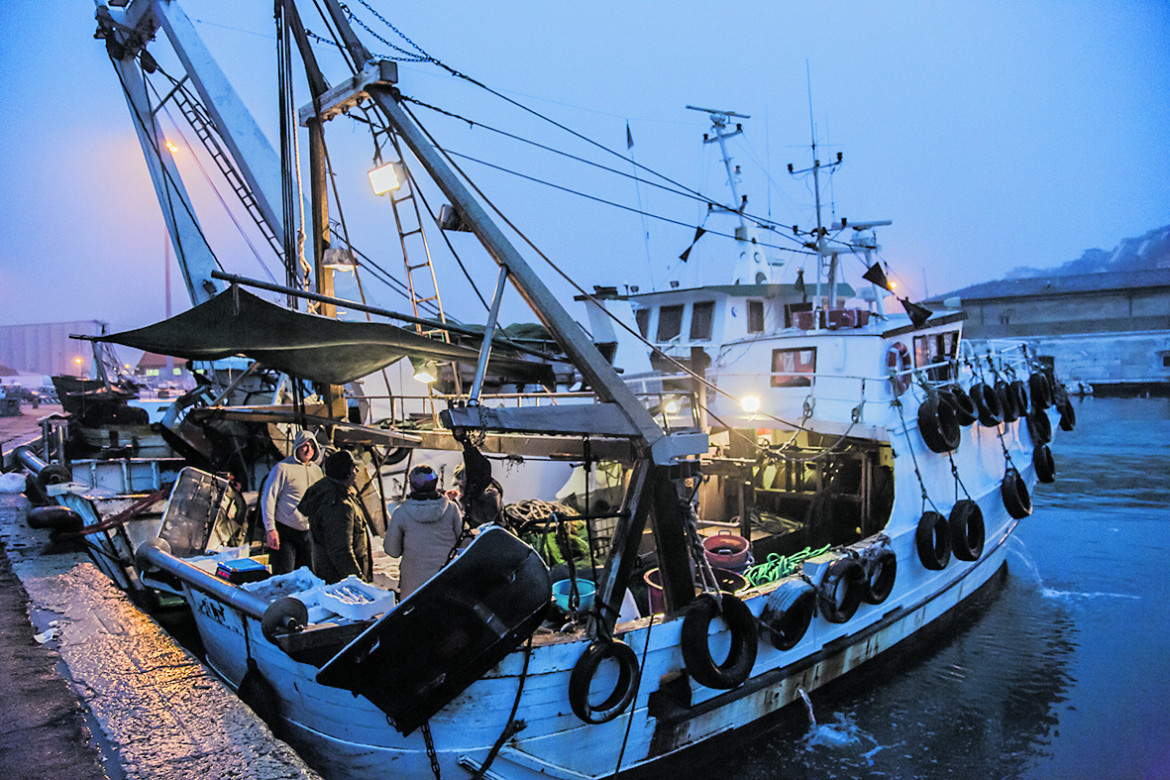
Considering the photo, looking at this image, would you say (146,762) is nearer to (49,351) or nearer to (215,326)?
(215,326)

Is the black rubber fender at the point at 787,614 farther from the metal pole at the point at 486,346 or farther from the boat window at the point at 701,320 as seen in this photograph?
the boat window at the point at 701,320

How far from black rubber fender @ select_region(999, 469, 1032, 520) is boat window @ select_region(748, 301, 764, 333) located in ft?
18.4

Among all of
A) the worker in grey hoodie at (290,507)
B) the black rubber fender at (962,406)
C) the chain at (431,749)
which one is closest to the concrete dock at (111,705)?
the chain at (431,749)

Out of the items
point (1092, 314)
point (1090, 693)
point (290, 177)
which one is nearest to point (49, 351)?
point (290, 177)

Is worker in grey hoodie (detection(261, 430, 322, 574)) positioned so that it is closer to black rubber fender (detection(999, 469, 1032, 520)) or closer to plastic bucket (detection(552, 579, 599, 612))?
plastic bucket (detection(552, 579, 599, 612))

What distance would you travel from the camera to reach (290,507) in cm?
675

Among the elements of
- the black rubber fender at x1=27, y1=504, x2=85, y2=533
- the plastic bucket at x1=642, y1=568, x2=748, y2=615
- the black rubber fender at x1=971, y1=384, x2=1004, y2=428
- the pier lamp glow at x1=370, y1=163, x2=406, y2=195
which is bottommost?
the plastic bucket at x1=642, y1=568, x2=748, y2=615

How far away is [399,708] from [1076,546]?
56.9 ft

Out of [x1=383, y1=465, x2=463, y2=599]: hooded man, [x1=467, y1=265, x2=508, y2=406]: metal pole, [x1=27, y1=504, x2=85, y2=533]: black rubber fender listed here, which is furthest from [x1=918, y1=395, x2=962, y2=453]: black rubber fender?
[x1=27, y1=504, x2=85, y2=533]: black rubber fender

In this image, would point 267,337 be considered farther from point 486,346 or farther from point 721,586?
point 721,586

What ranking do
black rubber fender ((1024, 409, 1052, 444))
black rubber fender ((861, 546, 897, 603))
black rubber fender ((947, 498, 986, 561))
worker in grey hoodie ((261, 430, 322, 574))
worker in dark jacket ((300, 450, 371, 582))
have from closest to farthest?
worker in dark jacket ((300, 450, 371, 582)), worker in grey hoodie ((261, 430, 322, 574)), black rubber fender ((861, 546, 897, 603)), black rubber fender ((947, 498, 986, 561)), black rubber fender ((1024, 409, 1052, 444))

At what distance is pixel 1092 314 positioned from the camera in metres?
55.4

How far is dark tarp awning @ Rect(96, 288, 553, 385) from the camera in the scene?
5.06 meters

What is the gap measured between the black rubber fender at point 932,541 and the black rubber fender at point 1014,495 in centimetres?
281
